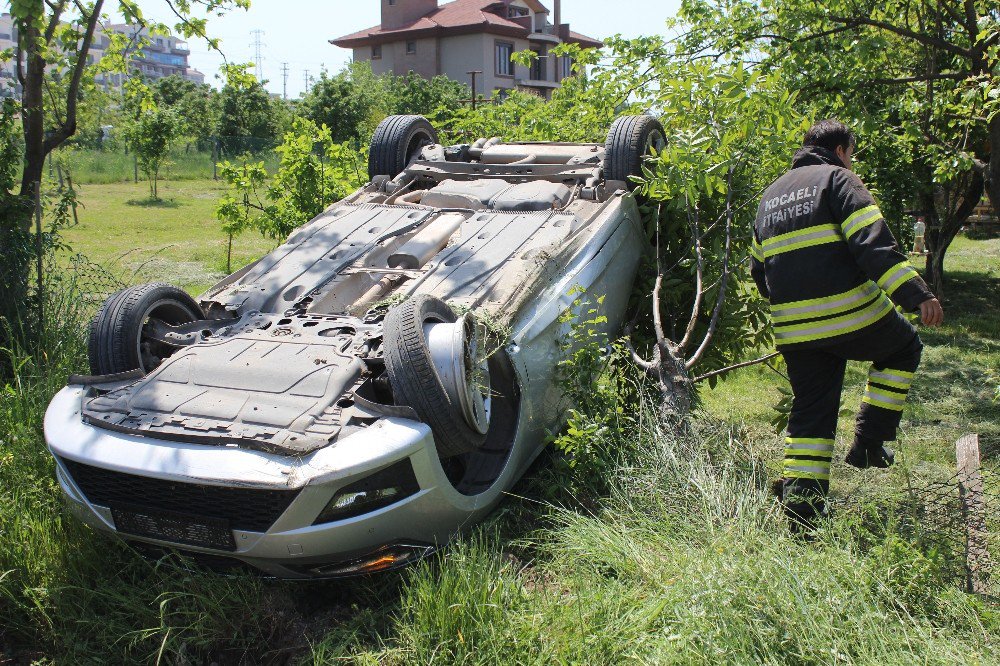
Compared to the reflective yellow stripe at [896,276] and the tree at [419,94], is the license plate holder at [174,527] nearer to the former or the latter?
the reflective yellow stripe at [896,276]

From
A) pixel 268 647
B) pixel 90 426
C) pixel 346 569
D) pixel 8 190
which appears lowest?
pixel 268 647

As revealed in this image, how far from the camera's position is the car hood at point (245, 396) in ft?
11.2

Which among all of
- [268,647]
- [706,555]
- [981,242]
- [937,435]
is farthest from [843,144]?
[981,242]

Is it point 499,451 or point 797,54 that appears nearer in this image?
point 499,451

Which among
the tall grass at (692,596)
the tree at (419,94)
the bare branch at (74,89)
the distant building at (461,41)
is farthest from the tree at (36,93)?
the distant building at (461,41)

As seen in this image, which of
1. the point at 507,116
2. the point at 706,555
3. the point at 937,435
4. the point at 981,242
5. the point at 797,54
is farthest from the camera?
the point at 981,242

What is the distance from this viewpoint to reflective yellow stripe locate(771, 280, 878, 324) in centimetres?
387

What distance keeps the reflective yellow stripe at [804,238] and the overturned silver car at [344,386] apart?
1061 millimetres

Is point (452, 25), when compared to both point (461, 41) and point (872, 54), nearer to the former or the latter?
point (461, 41)

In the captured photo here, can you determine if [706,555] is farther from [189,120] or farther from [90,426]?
[189,120]

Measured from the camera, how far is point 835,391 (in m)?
4.00

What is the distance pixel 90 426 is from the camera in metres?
3.62

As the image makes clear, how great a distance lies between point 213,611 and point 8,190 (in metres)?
4.20

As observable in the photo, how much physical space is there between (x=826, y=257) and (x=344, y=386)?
2.15 metres
